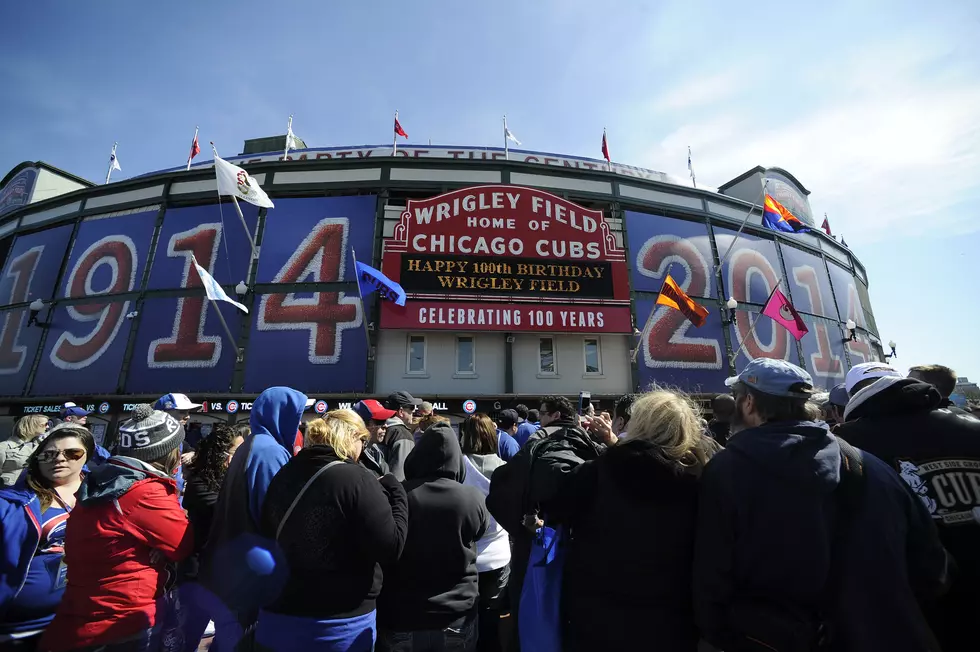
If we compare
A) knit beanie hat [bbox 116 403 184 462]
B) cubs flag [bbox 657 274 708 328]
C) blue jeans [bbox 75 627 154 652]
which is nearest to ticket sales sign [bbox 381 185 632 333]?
cubs flag [bbox 657 274 708 328]

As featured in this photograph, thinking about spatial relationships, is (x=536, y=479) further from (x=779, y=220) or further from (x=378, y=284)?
(x=779, y=220)

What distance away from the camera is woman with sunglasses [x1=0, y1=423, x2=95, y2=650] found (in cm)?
282

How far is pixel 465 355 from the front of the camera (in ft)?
53.6

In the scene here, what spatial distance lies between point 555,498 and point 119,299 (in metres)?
21.2

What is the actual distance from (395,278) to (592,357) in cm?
788

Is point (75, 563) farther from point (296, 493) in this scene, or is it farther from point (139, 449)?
point (296, 493)

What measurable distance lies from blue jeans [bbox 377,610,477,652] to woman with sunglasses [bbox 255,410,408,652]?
29 cm

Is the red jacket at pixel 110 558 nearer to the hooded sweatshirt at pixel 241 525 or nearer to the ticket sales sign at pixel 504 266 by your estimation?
the hooded sweatshirt at pixel 241 525

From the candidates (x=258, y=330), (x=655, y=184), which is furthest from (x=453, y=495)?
(x=655, y=184)

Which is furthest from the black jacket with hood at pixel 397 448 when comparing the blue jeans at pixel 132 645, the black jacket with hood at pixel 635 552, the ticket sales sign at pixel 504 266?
the ticket sales sign at pixel 504 266

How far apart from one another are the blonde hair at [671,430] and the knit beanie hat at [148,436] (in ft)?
9.86

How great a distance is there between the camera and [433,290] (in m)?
15.5

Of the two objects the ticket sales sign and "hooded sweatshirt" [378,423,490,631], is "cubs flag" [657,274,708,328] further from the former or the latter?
"hooded sweatshirt" [378,423,490,631]

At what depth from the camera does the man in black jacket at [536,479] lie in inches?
95.9
